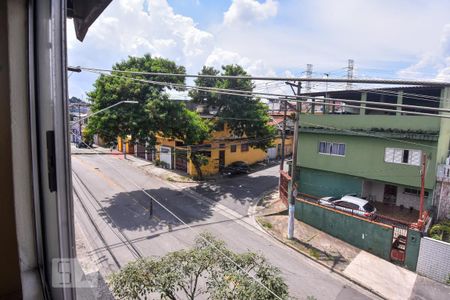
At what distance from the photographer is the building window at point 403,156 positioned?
38.7 feet

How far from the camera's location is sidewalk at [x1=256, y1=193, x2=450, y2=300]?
7426 mm

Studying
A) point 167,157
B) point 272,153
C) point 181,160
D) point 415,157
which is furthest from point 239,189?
point 272,153

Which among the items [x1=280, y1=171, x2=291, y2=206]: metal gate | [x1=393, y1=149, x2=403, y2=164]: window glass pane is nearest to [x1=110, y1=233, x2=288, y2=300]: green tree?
[x1=280, y1=171, x2=291, y2=206]: metal gate

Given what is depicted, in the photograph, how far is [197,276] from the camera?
414 centimetres

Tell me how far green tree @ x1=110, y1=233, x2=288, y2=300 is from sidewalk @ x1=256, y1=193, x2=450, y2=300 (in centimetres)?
510

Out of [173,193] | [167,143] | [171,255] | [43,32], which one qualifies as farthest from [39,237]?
[167,143]

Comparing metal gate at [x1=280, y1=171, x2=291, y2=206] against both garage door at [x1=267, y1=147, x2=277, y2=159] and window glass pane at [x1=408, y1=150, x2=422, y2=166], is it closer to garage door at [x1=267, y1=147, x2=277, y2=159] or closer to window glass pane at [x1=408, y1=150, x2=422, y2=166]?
window glass pane at [x1=408, y1=150, x2=422, y2=166]

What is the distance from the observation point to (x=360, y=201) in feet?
38.6

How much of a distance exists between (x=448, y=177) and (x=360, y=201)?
373 centimetres

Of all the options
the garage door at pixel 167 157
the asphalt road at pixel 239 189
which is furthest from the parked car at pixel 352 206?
the garage door at pixel 167 157

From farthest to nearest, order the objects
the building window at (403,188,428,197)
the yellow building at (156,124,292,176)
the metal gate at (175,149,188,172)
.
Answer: the metal gate at (175,149,188,172)
the yellow building at (156,124,292,176)
the building window at (403,188,428,197)

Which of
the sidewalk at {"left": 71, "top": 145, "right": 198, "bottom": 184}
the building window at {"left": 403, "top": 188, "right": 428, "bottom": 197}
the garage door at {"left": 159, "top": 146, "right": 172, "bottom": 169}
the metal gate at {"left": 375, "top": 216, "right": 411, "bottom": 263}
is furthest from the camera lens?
the garage door at {"left": 159, "top": 146, "right": 172, "bottom": 169}

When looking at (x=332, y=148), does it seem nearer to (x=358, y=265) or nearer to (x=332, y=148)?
(x=332, y=148)

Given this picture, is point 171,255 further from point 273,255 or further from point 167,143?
point 167,143
